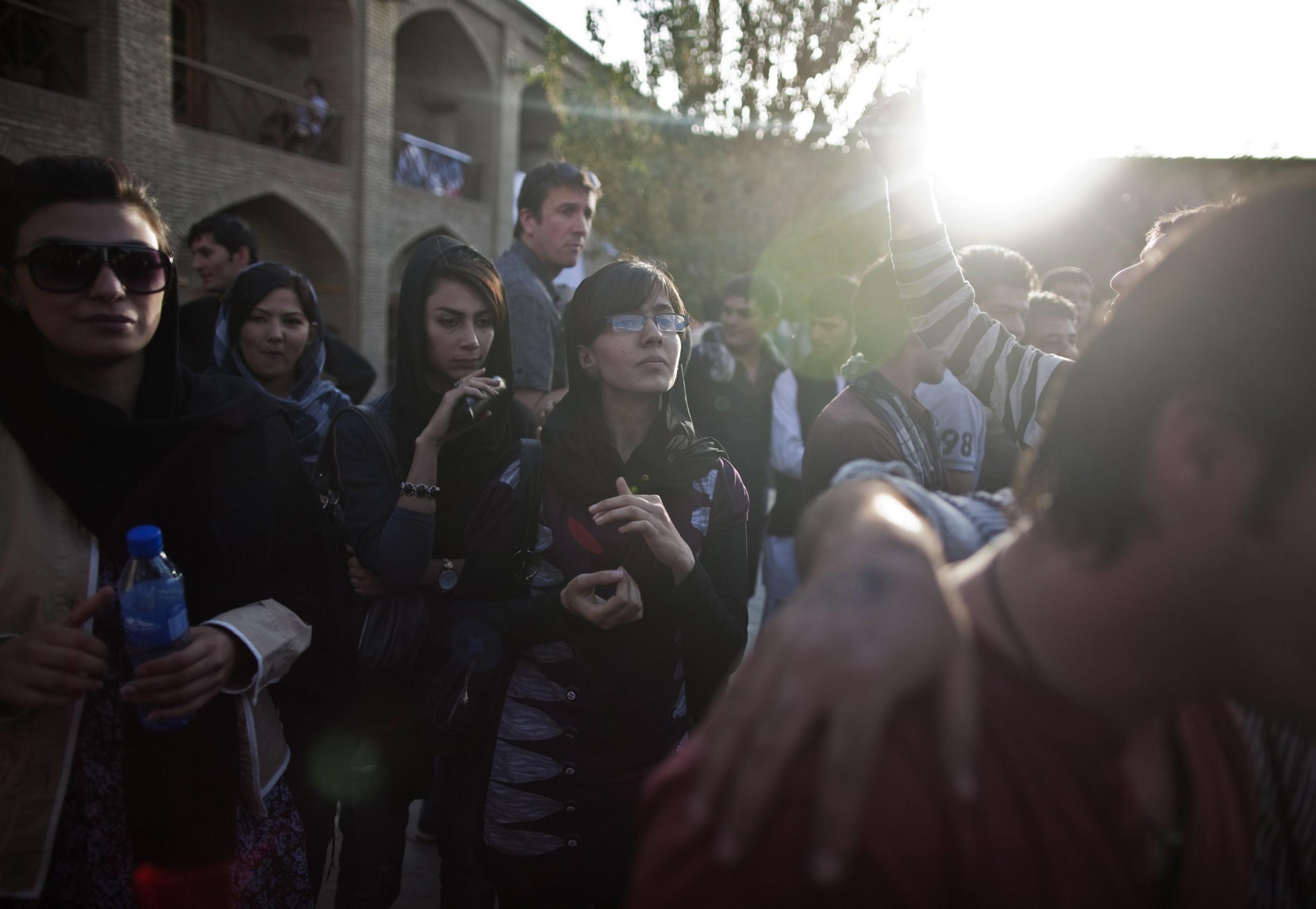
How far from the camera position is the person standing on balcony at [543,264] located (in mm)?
3768

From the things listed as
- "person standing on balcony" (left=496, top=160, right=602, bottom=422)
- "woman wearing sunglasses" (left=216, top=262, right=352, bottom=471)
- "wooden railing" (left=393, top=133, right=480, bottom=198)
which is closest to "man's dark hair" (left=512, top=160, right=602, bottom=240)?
"person standing on balcony" (left=496, top=160, right=602, bottom=422)

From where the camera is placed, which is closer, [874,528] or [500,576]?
[874,528]

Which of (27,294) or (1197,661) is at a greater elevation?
(27,294)

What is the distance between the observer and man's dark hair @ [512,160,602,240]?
4117mm

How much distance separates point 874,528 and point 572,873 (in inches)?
65.5

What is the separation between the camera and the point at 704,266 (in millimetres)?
13344

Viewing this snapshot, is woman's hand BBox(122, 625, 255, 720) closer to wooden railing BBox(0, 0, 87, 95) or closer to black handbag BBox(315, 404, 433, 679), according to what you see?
black handbag BBox(315, 404, 433, 679)

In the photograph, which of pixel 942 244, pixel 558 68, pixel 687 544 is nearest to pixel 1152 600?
pixel 687 544

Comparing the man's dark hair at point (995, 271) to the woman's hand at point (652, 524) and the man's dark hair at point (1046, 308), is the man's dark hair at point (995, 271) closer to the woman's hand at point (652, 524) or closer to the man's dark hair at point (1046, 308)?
the man's dark hair at point (1046, 308)

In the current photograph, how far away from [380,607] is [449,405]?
28.1 inches

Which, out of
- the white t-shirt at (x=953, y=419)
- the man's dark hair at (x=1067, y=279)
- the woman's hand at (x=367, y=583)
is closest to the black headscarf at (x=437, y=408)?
the woman's hand at (x=367, y=583)

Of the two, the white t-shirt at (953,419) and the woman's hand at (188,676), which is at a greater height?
the white t-shirt at (953,419)

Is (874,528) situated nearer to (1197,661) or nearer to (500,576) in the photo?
(1197,661)

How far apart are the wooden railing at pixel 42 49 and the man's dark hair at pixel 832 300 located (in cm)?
1078
